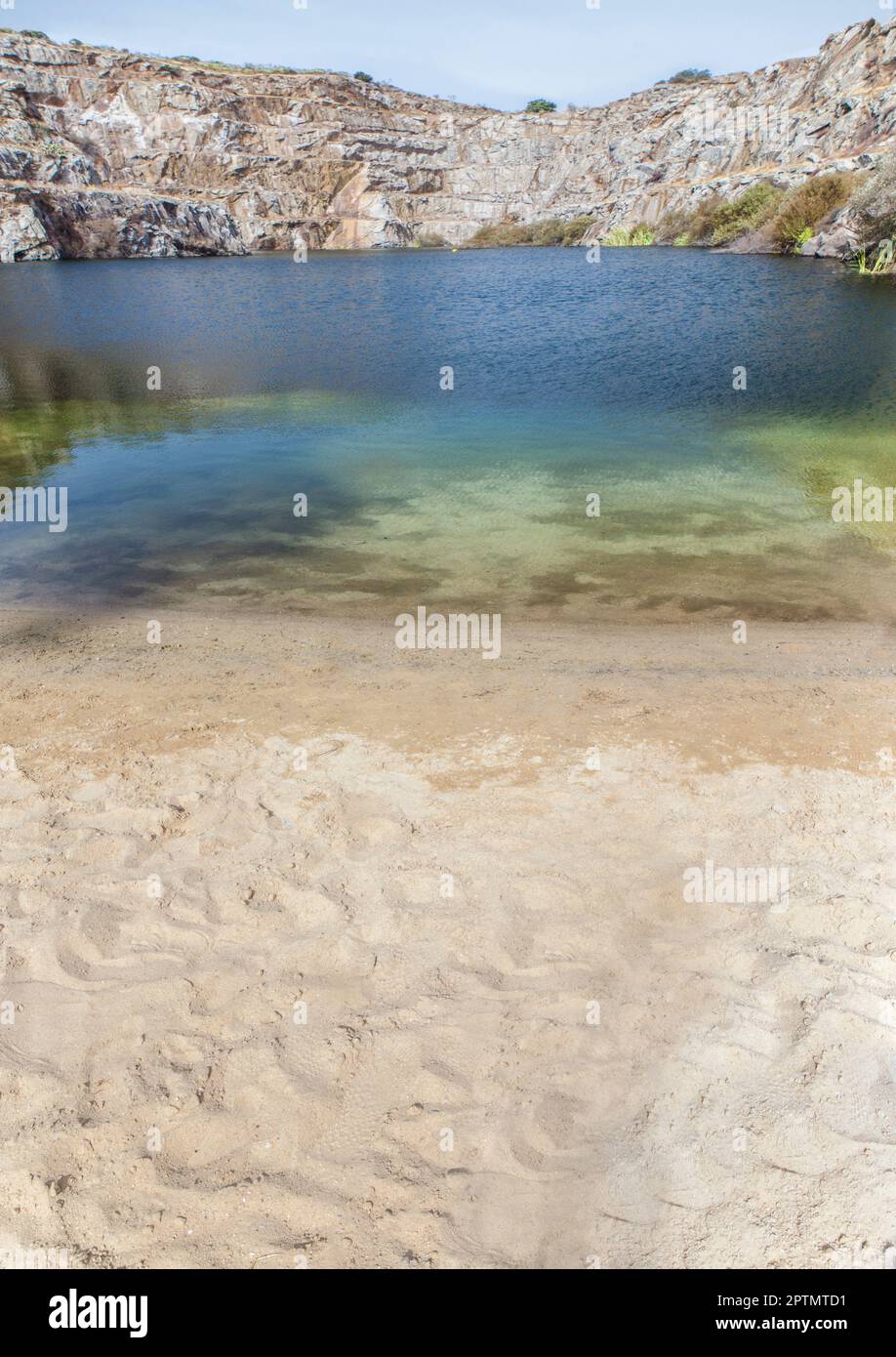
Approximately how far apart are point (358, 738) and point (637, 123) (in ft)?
334

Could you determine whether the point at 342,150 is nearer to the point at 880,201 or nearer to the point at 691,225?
the point at 691,225

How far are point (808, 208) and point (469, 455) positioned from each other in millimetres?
46423

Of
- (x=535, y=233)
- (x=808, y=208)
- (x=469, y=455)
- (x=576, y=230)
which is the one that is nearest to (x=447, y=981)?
(x=469, y=455)

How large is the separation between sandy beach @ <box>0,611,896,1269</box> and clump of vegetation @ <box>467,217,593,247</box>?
84.8m

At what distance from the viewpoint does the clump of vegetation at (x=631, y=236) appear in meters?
71.0

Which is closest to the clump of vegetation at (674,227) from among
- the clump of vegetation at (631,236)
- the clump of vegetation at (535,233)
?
the clump of vegetation at (631,236)

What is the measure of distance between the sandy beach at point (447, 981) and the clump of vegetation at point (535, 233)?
278 feet

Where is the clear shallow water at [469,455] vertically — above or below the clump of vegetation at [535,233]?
below

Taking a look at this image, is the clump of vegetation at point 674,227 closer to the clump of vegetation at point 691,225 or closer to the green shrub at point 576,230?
the clump of vegetation at point 691,225

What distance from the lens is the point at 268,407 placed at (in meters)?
20.4

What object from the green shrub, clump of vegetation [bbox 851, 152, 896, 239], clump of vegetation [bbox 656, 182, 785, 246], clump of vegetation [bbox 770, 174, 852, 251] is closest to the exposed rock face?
the green shrub

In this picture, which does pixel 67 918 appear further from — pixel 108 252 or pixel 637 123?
pixel 637 123

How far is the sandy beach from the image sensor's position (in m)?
3.62
